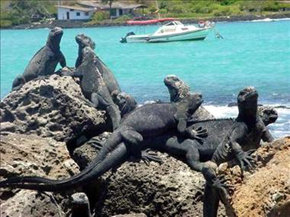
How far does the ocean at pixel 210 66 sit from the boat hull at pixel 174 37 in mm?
305

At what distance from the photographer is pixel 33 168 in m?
6.76

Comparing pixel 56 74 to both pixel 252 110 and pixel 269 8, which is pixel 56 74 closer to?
pixel 252 110

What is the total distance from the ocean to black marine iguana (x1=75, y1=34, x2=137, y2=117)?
13.0 feet

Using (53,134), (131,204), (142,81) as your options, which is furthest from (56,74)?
(142,81)

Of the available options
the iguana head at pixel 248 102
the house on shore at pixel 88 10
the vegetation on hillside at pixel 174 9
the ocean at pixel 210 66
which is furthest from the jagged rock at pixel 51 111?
the house on shore at pixel 88 10

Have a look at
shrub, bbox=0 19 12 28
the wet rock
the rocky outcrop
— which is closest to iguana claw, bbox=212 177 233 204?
the rocky outcrop

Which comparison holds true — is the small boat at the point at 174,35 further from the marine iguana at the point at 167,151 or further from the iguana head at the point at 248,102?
the iguana head at the point at 248,102

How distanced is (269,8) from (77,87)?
6267 centimetres

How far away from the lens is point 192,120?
7.45 m

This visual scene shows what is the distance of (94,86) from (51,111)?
0.84 m

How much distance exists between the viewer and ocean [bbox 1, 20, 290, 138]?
64.7 feet

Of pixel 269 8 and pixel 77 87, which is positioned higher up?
pixel 77 87

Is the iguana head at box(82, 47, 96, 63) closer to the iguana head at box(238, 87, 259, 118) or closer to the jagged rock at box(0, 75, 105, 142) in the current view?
the jagged rock at box(0, 75, 105, 142)

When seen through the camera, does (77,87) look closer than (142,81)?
Yes
